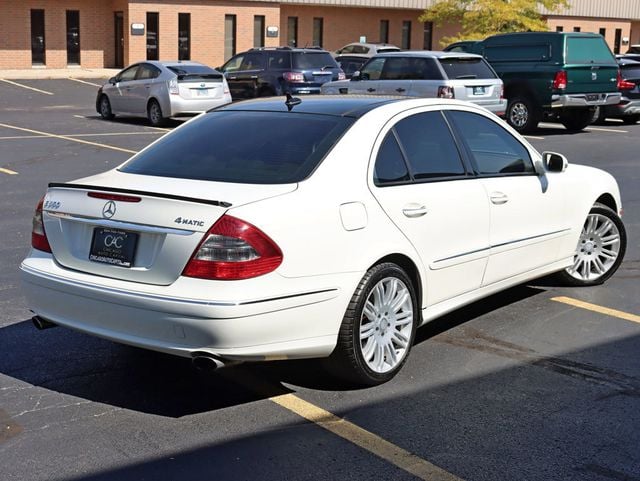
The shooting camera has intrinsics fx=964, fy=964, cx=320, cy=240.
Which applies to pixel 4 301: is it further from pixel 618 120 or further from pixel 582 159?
pixel 618 120

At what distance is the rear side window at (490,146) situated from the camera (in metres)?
6.21

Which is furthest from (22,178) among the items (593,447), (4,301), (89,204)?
(593,447)

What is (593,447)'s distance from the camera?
4.48 metres

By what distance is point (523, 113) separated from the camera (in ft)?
70.4

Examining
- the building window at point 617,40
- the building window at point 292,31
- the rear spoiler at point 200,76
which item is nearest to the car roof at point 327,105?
the rear spoiler at point 200,76

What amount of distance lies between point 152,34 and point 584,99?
2157 centimetres

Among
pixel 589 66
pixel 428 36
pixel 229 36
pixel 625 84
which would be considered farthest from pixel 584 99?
pixel 428 36

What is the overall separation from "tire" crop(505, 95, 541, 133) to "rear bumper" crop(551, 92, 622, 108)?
0.60m

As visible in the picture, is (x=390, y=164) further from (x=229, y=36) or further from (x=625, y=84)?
(x=229, y=36)

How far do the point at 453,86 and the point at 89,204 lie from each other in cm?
1464

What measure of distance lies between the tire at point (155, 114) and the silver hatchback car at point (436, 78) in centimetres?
447

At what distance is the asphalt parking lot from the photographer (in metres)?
4.27

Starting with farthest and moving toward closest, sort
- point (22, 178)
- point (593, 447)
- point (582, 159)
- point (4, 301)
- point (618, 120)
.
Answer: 1. point (618, 120)
2. point (582, 159)
3. point (22, 178)
4. point (4, 301)
5. point (593, 447)

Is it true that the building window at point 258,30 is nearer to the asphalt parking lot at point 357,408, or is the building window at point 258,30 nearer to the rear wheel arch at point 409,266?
the asphalt parking lot at point 357,408
